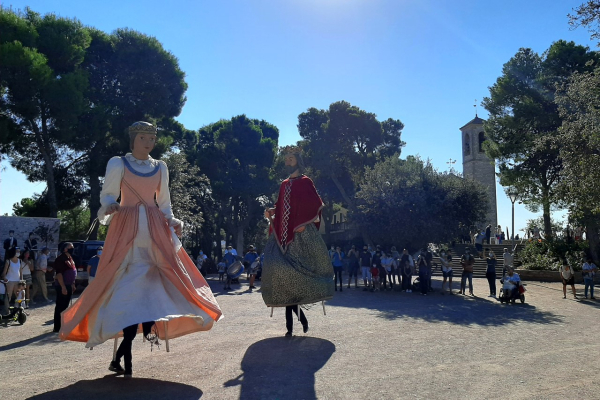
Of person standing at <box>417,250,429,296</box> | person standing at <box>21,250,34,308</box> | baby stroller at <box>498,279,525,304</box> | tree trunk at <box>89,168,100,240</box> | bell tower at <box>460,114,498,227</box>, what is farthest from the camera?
bell tower at <box>460,114,498,227</box>

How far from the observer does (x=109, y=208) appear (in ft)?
16.5

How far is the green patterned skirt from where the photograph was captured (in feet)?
23.3

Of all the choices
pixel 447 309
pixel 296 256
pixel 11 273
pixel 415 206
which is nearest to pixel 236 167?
pixel 415 206

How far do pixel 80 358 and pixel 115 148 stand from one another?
797 inches

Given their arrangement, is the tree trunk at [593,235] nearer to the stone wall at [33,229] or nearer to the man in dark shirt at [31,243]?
the stone wall at [33,229]

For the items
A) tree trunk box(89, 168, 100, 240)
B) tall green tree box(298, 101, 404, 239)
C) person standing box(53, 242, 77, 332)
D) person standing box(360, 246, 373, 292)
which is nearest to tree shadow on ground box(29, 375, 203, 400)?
person standing box(53, 242, 77, 332)

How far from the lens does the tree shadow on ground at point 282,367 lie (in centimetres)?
433

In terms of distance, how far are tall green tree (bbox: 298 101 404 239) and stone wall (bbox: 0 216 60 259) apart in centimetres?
2509

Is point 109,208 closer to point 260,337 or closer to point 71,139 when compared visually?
point 260,337

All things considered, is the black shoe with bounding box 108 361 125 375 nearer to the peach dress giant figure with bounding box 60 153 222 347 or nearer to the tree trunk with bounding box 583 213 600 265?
the peach dress giant figure with bounding box 60 153 222 347

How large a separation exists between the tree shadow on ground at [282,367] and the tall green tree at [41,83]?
18.0 meters

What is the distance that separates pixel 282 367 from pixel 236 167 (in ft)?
128

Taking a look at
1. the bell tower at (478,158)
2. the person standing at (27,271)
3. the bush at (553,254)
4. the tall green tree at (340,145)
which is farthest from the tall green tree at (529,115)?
the bell tower at (478,158)

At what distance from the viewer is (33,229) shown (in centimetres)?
1772
